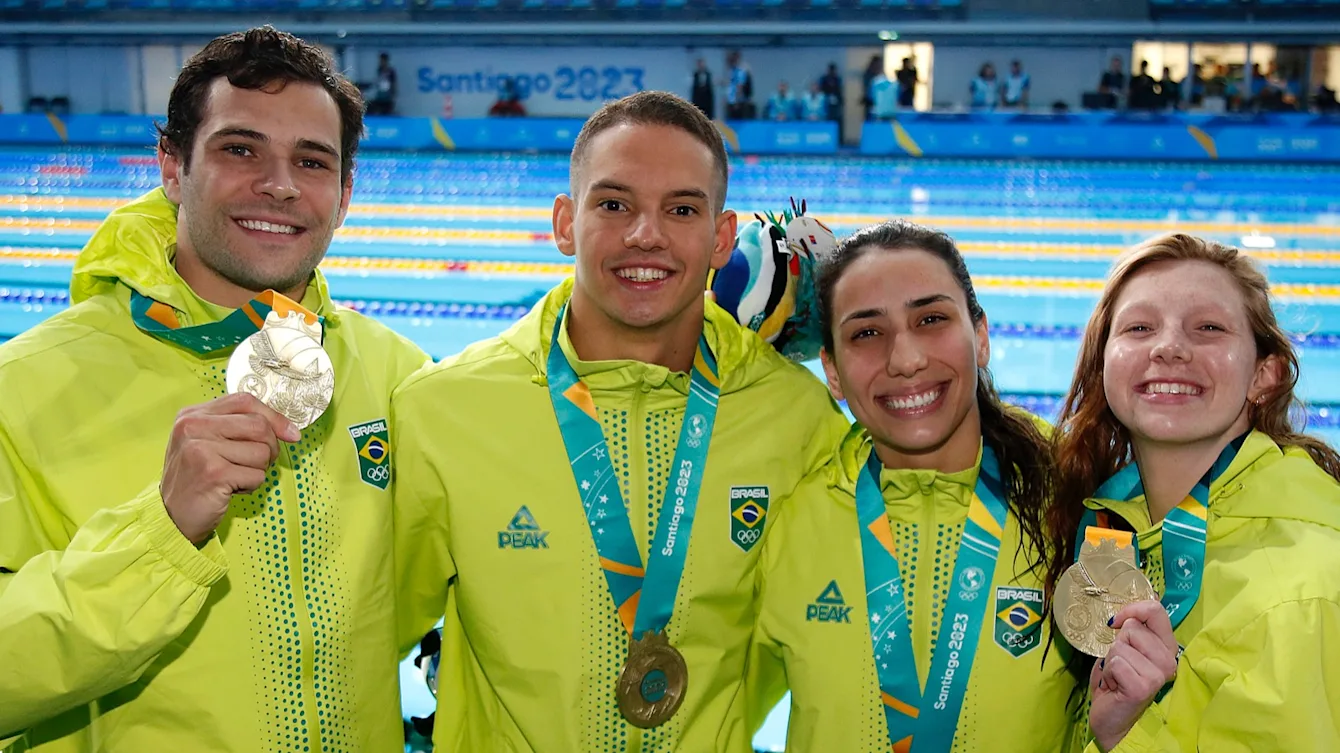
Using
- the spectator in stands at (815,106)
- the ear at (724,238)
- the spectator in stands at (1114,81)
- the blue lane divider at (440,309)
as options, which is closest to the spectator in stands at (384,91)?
the spectator in stands at (815,106)

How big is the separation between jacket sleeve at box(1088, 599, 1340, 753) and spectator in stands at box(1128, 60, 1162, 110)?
17324mm

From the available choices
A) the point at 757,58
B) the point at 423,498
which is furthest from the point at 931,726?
the point at 757,58

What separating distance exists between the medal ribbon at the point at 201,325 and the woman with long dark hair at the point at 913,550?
0.99 m

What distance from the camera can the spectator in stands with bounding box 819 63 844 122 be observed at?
18.1 metres

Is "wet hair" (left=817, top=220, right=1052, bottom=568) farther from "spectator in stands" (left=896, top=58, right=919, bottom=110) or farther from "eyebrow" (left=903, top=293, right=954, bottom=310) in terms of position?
"spectator in stands" (left=896, top=58, right=919, bottom=110)

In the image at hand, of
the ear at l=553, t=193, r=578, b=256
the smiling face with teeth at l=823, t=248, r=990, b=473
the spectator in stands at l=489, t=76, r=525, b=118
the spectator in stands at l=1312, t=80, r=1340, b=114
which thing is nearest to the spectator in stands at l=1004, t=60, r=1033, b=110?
the spectator in stands at l=1312, t=80, r=1340, b=114

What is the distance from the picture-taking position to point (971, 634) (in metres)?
2.02

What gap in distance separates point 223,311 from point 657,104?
88cm

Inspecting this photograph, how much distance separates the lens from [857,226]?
9820mm

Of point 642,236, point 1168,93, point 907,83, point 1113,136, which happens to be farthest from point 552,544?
point 1168,93

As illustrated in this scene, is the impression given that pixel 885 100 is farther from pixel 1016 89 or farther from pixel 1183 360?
pixel 1183 360

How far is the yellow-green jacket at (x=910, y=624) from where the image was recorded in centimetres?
202

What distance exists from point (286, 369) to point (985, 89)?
18.1 metres

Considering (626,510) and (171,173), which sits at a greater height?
(171,173)
